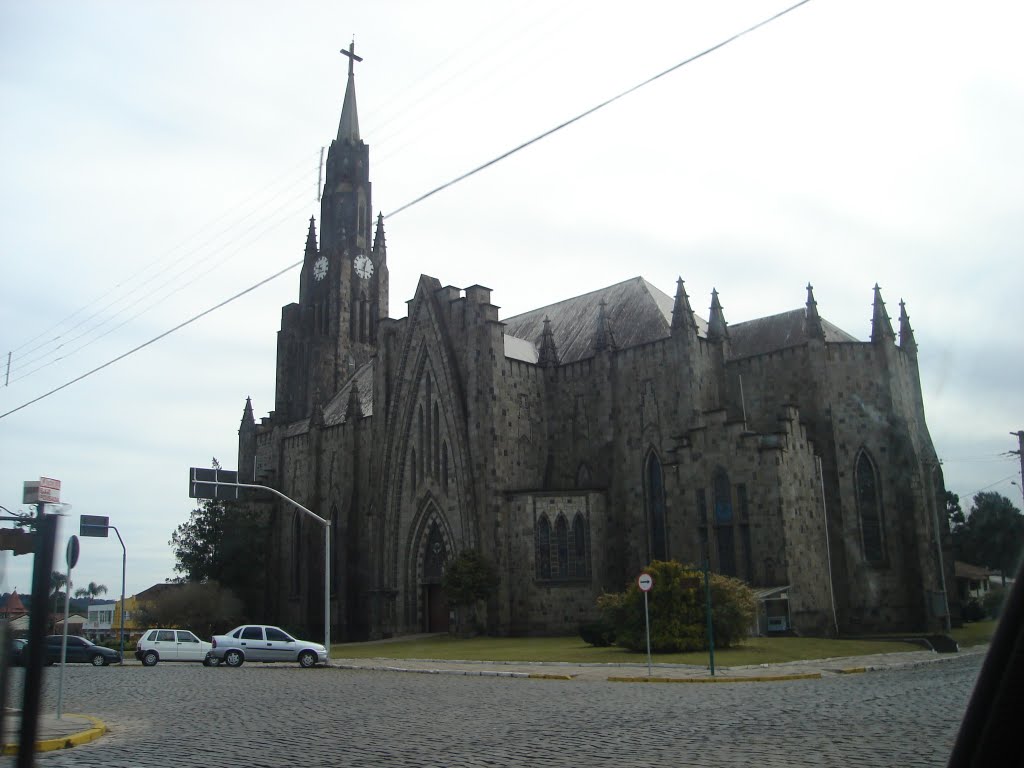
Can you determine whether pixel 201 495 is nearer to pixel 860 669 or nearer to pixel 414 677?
pixel 414 677

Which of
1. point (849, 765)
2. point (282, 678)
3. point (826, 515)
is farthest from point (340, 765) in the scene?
point (826, 515)

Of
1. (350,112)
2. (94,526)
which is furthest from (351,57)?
(94,526)

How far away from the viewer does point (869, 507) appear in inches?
1662

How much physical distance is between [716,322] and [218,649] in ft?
95.0

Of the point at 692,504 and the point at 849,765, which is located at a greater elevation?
the point at 692,504

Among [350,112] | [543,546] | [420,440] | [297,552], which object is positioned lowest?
[543,546]

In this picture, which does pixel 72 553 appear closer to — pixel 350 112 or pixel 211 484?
pixel 211 484

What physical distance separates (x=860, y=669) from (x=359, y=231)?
6023cm

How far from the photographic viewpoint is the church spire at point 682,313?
1812 inches

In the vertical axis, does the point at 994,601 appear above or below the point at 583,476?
below

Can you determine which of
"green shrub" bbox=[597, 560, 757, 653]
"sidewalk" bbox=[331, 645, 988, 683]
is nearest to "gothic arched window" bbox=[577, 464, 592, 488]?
"green shrub" bbox=[597, 560, 757, 653]

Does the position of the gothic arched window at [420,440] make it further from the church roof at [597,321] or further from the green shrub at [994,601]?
the green shrub at [994,601]

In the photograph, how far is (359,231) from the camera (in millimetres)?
76688

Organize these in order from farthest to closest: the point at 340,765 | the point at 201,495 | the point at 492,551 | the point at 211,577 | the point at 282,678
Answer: the point at 211,577 < the point at 492,551 < the point at 201,495 < the point at 282,678 < the point at 340,765
